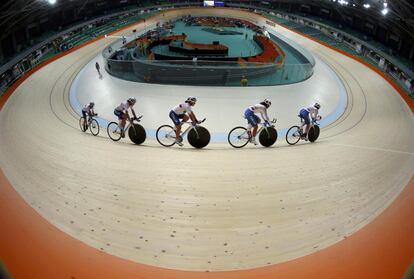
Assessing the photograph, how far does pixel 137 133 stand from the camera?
6.36 meters

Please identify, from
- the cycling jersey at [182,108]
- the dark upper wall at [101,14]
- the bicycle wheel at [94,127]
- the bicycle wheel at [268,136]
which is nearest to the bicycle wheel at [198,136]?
the cycling jersey at [182,108]

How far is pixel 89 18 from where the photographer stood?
28.4 metres

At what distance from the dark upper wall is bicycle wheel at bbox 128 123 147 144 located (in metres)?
13.3

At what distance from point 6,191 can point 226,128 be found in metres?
5.97

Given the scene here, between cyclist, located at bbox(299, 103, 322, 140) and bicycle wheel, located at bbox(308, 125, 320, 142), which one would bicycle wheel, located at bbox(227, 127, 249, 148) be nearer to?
cyclist, located at bbox(299, 103, 322, 140)

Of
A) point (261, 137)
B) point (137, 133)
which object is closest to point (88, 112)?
point (137, 133)

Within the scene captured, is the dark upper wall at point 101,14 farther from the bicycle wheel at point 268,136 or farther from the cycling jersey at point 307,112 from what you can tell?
the bicycle wheel at point 268,136

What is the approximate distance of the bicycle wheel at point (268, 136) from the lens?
6246mm

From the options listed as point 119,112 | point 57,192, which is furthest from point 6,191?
point 119,112

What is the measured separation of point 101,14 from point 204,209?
33.9m

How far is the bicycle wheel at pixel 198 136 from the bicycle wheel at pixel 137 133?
4.14 feet

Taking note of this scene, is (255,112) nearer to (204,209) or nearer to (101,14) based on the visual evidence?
(204,209)

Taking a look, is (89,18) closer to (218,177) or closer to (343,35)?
(343,35)

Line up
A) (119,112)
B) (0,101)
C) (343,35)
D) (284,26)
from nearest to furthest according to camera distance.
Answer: (119,112)
(0,101)
(343,35)
(284,26)
